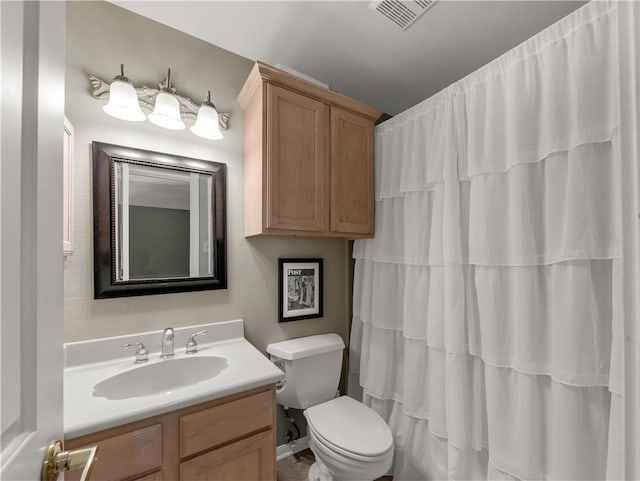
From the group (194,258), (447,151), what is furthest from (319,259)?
(447,151)

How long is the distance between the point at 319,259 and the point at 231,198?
721 mm

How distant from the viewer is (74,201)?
1264mm

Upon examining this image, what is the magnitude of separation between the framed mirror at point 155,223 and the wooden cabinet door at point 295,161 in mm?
362

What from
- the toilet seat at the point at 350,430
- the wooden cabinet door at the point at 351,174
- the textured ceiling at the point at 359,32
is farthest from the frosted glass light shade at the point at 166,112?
the toilet seat at the point at 350,430

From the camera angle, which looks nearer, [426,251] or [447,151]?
[447,151]

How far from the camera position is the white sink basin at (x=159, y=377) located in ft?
3.89

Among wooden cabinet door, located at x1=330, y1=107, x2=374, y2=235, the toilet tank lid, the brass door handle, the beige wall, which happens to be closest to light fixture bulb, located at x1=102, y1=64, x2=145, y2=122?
the beige wall

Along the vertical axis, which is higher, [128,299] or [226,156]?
[226,156]

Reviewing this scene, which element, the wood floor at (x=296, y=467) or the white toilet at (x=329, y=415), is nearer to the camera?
the white toilet at (x=329, y=415)

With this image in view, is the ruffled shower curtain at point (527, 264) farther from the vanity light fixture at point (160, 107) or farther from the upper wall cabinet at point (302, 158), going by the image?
the vanity light fixture at point (160, 107)

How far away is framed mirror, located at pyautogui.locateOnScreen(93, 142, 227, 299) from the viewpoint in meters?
1.32

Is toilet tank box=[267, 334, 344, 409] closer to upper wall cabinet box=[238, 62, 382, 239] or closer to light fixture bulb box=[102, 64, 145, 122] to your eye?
upper wall cabinet box=[238, 62, 382, 239]

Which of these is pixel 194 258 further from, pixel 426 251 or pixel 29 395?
pixel 426 251

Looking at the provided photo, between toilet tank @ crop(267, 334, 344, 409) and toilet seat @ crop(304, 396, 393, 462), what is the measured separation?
8 cm
